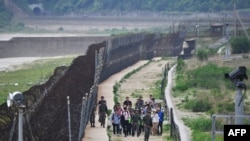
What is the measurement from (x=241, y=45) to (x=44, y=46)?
26984mm

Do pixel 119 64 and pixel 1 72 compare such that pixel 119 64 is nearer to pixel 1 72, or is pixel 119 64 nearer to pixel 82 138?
pixel 1 72

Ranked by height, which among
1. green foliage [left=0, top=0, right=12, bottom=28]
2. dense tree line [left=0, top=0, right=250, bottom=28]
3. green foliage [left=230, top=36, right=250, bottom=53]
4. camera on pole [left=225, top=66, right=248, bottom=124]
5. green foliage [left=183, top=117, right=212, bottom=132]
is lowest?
green foliage [left=183, top=117, right=212, bottom=132]

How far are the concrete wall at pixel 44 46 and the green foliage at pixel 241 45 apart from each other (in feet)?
68.4

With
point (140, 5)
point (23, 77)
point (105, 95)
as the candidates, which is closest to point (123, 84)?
point (23, 77)

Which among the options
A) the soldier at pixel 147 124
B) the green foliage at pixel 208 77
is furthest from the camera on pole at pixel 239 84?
the green foliage at pixel 208 77

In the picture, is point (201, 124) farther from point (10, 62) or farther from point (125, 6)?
point (125, 6)

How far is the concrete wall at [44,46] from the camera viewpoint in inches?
3155

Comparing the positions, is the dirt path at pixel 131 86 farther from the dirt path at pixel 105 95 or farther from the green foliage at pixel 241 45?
the green foliage at pixel 241 45

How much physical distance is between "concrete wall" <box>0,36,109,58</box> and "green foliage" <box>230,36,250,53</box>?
821 inches

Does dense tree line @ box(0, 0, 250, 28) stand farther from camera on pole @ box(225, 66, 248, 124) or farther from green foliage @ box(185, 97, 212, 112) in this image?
camera on pole @ box(225, 66, 248, 124)

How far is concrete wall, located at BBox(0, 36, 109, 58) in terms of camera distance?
3155 inches

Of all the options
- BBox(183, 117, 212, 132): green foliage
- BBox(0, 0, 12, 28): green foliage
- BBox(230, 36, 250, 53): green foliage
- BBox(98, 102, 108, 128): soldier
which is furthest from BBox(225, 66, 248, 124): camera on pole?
BBox(0, 0, 12, 28): green foliage

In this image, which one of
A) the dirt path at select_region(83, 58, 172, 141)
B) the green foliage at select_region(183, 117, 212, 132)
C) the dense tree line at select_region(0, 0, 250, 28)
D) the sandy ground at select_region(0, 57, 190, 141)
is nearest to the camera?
the sandy ground at select_region(0, 57, 190, 141)

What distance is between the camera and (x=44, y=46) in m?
84.1
